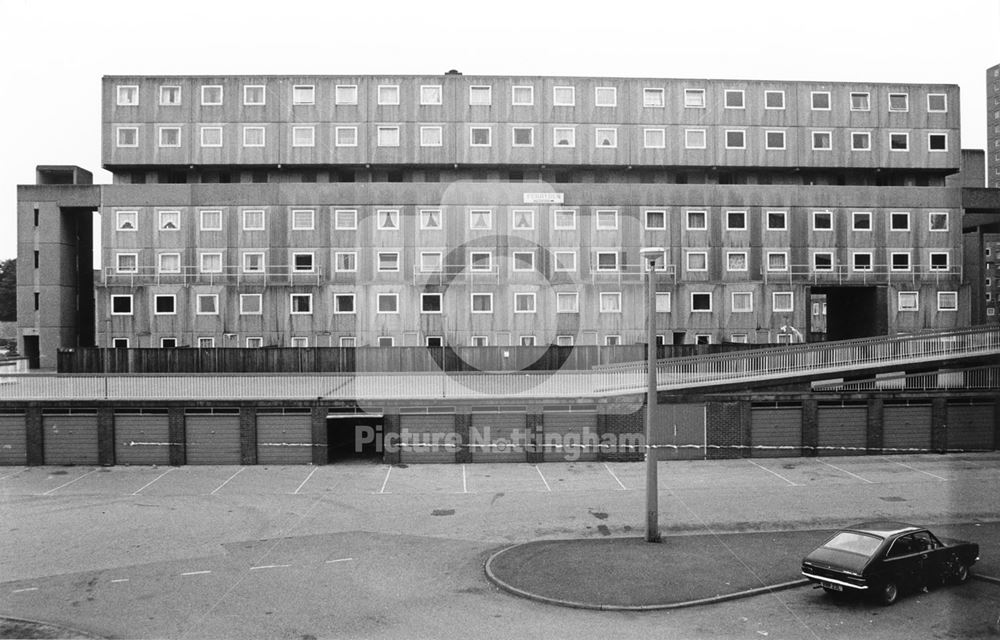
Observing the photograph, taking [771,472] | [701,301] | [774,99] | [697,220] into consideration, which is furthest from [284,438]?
[774,99]

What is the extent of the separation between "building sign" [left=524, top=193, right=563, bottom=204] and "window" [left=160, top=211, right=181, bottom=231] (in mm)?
18456

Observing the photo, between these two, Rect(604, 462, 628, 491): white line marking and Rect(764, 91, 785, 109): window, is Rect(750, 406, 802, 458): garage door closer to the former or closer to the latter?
Rect(604, 462, 628, 491): white line marking

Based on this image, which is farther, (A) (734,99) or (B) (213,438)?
(A) (734,99)

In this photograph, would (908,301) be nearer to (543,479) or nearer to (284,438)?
(543,479)

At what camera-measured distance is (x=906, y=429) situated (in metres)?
29.3

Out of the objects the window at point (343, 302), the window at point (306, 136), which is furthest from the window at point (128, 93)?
the window at point (343, 302)

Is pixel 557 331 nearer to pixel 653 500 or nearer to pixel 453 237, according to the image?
pixel 453 237

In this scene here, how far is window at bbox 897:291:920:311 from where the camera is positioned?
1540 inches

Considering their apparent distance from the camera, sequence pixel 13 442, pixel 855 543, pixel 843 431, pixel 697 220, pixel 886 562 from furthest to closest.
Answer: pixel 697 220
pixel 843 431
pixel 13 442
pixel 855 543
pixel 886 562

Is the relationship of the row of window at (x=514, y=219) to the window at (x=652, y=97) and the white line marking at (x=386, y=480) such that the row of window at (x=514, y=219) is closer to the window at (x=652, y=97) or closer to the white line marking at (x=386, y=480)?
the window at (x=652, y=97)

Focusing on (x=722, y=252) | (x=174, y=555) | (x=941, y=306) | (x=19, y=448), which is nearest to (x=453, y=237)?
(x=722, y=252)

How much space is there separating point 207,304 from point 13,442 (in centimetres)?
1215

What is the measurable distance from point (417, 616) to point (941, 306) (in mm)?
36511

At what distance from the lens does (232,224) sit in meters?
38.7
